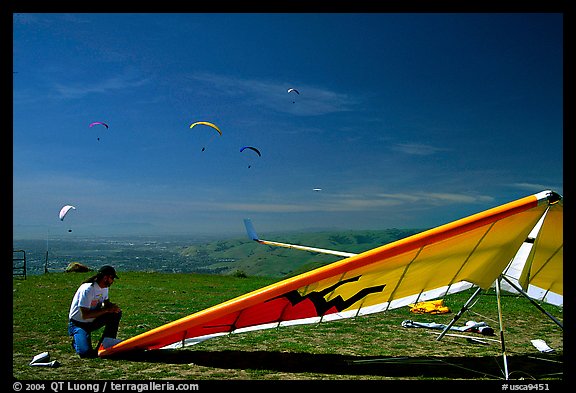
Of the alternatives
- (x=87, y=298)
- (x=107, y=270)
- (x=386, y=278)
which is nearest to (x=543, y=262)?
(x=386, y=278)

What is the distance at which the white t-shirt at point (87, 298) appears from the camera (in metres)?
5.09

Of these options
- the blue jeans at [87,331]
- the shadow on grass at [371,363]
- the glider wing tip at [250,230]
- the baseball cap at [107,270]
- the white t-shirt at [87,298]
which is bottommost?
the shadow on grass at [371,363]

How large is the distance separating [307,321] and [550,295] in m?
3.49

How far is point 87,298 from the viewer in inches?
201

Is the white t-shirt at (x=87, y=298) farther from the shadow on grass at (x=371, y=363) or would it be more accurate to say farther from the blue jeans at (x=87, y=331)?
the shadow on grass at (x=371, y=363)

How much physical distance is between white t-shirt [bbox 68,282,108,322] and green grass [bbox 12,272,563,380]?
480mm

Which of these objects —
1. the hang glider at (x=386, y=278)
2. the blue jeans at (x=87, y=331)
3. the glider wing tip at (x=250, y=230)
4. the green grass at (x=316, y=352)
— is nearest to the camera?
the hang glider at (x=386, y=278)

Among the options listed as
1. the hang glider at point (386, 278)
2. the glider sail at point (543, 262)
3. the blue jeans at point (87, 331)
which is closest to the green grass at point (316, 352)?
the blue jeans at point (87, 331)

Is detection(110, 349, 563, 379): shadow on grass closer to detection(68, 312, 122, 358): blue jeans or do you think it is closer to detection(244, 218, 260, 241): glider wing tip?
detection(68, 312, 122, 358): blue jeans

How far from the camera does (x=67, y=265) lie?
56.2 feet

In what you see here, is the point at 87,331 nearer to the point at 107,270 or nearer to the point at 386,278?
the point at 107,270

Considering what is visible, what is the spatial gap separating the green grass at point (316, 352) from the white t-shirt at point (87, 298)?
0.48 meters

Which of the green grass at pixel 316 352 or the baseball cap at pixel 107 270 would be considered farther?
the baseball cap at pixel 107 270
